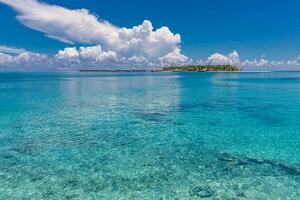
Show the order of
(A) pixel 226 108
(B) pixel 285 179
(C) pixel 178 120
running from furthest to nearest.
Result: (A) pixel 226 108
(C) pixel 178 120
(B) pixel 285 179

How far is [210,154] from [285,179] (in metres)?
4.31

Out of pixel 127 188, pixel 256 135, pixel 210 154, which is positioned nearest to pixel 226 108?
pixel 256 135

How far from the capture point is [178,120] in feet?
81.4

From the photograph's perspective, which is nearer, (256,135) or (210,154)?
(210,154)

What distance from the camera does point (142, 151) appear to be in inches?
632

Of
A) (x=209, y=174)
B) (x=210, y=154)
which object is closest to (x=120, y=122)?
(x=210, y=154)

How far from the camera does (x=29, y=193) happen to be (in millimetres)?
10883

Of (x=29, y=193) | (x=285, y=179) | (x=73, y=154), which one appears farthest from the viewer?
(x=73, y=154)

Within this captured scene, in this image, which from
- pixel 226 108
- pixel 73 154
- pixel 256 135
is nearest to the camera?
pixel 73 154

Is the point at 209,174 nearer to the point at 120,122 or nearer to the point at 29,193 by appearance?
the point at 29,193

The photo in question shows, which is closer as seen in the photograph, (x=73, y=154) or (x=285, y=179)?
(x=285, y=179)

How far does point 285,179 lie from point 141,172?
666cm

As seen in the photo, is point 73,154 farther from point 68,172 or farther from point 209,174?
point 209,174

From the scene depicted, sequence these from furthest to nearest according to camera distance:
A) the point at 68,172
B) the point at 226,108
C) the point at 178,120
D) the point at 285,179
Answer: the point at 226,108, the point at 178,120, the point at 68,172, the point at 285,179
